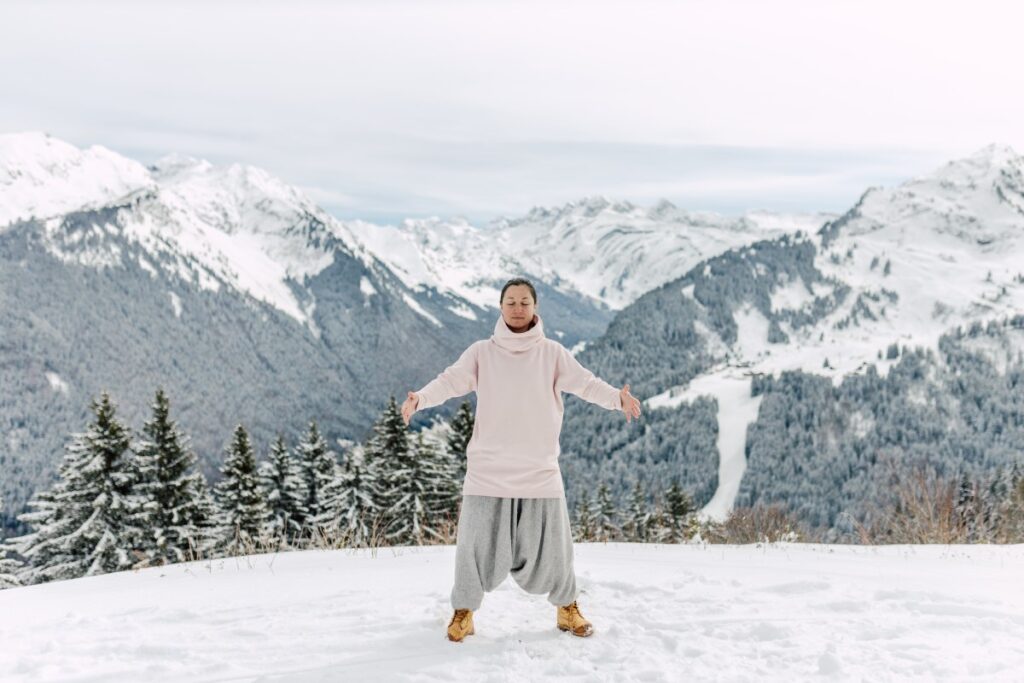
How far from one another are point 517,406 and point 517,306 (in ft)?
2.50

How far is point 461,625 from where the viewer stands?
4.94m

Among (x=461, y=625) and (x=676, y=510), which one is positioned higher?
(x=461, y=625)

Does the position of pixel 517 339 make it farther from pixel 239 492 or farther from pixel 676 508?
pixel 676 508

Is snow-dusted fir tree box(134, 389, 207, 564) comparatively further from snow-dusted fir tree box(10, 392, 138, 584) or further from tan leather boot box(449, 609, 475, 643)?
tan leather boot box(449, 609, 475, 643)

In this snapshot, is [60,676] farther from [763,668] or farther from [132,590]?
[763,668]

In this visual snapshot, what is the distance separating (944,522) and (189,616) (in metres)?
10.2

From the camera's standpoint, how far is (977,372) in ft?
524

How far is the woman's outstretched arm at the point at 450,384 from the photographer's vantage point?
5.14 metres

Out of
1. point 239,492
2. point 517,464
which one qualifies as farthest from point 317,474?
point 517,464

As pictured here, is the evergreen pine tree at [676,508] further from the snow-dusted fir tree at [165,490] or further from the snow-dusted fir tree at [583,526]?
the snow-dusted fir tree at [165,490]

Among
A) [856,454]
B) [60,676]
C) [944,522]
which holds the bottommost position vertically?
[856,454]

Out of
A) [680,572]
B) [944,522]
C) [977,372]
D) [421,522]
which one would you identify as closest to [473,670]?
[680,572]

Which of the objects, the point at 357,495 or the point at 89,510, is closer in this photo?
the point at 89,510

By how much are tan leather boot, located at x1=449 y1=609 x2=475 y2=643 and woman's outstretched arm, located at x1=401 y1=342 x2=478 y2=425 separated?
1495mm
